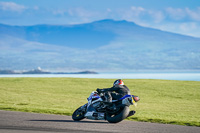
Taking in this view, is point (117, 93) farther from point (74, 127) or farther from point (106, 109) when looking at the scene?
point (74, 127)

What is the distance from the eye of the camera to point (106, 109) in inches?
551

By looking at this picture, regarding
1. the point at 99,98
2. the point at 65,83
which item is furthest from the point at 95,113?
the point at 65,83

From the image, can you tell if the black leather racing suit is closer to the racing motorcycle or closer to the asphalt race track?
the racing motorcycle

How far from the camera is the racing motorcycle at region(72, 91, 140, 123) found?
43.2 feet

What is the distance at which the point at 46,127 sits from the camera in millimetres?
12320

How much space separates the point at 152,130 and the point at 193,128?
5.22 ft

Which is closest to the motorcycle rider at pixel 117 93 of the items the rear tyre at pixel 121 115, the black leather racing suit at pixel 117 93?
the black leather racing suit at pixel 117 93

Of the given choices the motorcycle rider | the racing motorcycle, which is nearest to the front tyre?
the racing motorcycle

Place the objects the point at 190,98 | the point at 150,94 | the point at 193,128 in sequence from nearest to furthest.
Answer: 1. the point at 193,128
2. the point at 190,98
3. the point at 150,94

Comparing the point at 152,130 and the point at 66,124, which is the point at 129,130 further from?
the point at 66,124

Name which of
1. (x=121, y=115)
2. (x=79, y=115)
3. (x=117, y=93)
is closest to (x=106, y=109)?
(x=117, y=93)

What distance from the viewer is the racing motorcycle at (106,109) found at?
13180 mm

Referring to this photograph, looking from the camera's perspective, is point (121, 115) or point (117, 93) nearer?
point (121, 115)

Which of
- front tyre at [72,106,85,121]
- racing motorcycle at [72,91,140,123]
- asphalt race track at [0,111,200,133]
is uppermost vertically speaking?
racing motorcycle at [72,91,140,123]
